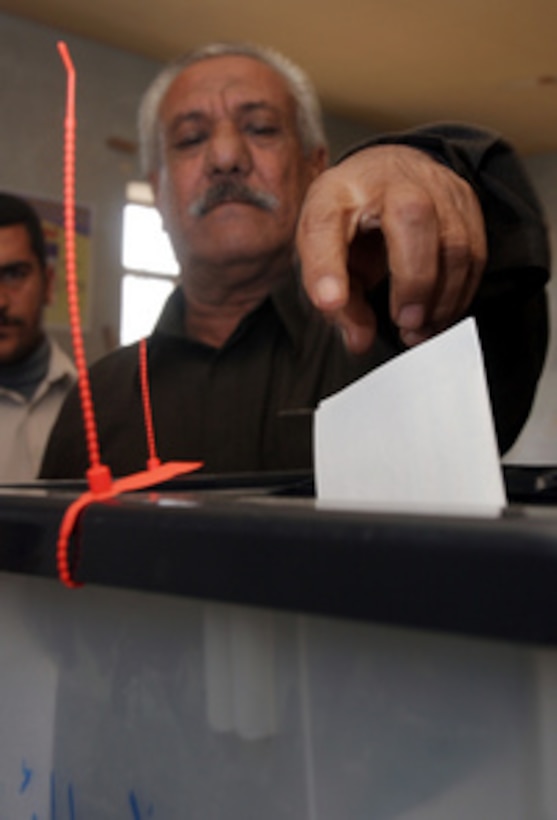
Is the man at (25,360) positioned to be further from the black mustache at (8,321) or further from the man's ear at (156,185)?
the man's ear at (156,185)

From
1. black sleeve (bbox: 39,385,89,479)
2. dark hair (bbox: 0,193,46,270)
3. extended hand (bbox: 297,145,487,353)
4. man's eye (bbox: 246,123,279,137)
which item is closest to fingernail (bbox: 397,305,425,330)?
extended hand (bbox: 297,145,487,353)

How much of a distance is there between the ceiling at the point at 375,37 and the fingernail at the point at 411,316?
2.40 metres

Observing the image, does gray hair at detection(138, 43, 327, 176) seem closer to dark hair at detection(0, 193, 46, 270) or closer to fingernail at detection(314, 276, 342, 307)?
dark hair at detection(0, 193, 46, 270)

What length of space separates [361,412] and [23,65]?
269 centimetres

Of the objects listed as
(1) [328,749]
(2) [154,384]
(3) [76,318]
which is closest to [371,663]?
(1) [328,749]

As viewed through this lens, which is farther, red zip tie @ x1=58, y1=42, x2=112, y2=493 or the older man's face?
the older man's face

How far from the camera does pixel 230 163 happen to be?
137 cm

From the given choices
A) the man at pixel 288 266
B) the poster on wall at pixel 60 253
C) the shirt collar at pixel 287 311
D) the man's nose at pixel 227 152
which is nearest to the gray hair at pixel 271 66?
the man at pixel 288 266

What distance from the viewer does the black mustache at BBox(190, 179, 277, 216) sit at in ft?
4.44

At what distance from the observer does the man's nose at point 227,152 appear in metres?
1.38

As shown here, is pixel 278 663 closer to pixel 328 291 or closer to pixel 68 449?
pixel 328 291

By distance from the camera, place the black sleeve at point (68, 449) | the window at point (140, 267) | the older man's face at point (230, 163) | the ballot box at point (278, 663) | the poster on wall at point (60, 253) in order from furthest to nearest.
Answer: the window at point (140, 267) < the poster on wall at point (60, 253) < the older man's face at point (230, 163) < the black sleeve at point (68, 449) < the ballot box at point (278, 663)

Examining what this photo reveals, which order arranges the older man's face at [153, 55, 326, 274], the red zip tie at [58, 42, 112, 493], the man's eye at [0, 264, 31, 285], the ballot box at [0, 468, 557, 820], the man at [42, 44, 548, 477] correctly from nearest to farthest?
1. the ballot box at [0, 468, 557, 820]
2. the red zip tie at [58, 42, 112, 493]
3. the man at [42, 44, 548, 477]
4. the older man's face at [153, 55, 326, 274]
5. the man's eye at [0, 264, 31, 285]

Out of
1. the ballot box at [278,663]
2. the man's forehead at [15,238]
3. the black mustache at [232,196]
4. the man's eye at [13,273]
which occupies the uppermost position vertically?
the man's forehead at [15,238]
